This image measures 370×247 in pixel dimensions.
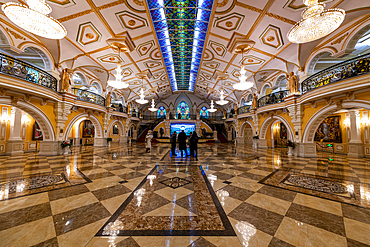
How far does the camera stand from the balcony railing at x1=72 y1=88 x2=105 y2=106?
28.9ft

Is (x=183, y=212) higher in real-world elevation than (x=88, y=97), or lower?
lower

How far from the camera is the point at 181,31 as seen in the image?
7.95 meters

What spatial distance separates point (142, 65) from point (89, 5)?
5.44m

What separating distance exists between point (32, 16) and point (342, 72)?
10123 mm

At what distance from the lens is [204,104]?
21.3 metres

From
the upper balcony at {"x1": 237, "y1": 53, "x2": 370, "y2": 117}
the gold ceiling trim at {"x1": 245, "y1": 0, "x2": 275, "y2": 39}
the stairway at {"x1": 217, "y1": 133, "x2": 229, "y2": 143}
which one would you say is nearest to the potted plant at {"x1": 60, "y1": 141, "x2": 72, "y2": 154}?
the gold ceiling trim at {"x1": 245, "y1": 0, "x2": 275, "y2": 39}

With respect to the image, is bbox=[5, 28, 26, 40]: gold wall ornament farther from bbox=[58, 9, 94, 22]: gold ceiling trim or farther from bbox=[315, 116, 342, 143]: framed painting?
bbox=[315, 116, 342, 143]: framed painting

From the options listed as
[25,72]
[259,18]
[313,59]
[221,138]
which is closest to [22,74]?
[25,72]

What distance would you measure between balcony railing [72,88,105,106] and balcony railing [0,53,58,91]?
191 centimetres

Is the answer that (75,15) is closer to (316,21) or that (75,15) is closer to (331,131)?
(316,21)

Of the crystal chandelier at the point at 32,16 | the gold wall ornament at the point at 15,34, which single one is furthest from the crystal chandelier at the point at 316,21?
the gold wall ornament at the point at 15,34

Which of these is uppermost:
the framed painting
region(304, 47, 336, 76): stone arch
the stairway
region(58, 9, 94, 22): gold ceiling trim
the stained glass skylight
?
the stained glass skylight

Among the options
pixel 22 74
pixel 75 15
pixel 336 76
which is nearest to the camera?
pixel 75 15

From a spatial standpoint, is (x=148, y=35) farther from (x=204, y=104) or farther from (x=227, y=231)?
(x=204, y=104)
